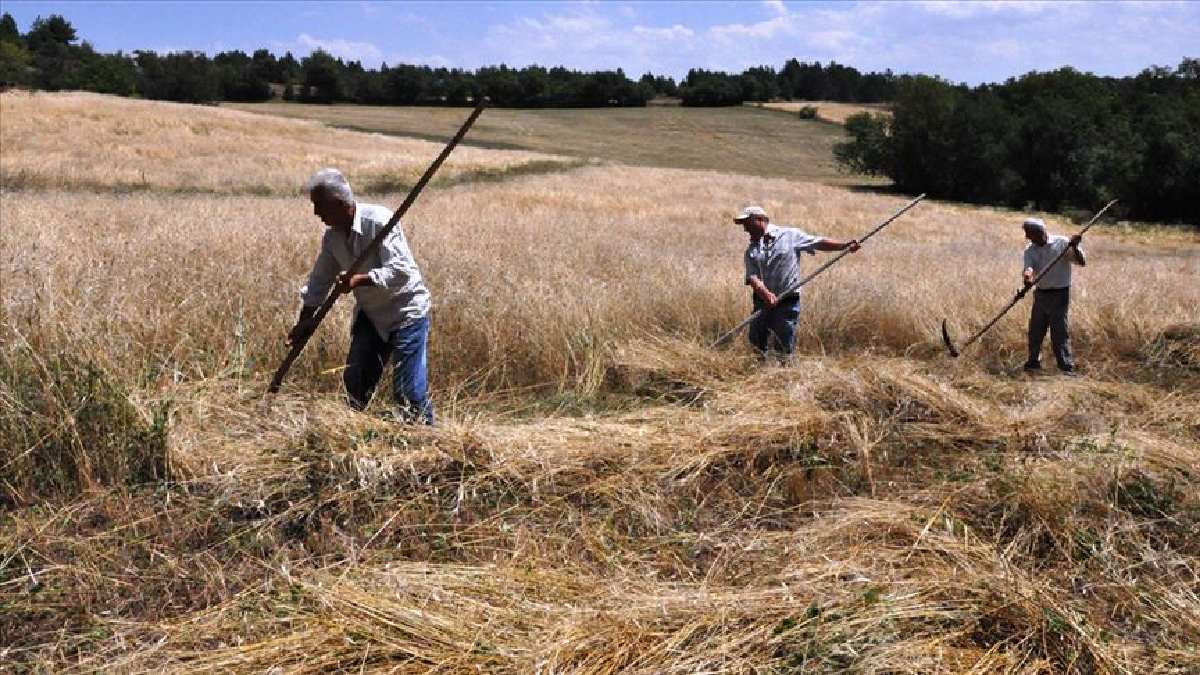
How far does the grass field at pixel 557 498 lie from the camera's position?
275 cm

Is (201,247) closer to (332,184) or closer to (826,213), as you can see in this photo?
(332,184)

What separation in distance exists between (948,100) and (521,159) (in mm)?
28119

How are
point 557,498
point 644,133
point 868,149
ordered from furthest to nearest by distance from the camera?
point 644,133 < point 868,149 < point 557,498

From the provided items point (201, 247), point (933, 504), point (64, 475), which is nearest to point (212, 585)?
point (64, 475)

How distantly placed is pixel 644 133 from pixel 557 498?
5459 cm

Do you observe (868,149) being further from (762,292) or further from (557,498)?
(557,498)

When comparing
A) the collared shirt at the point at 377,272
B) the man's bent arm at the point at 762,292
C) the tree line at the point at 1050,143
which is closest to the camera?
the collared shirt at the point at 377,272

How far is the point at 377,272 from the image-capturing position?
156 inches

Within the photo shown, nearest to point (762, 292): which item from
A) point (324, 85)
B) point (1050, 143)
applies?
point (1050, 143)

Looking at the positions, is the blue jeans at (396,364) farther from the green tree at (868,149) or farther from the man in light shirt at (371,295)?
the green tree at (868,149)

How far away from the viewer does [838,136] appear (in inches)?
2458

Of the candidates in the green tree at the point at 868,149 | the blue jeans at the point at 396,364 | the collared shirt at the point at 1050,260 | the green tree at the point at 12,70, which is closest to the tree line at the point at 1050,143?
the green tree at the point at 868,149

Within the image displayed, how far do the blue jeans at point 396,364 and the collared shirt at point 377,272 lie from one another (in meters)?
0.06

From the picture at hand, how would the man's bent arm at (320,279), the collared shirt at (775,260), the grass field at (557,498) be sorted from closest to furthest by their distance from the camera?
the grass field at (557,498) → the man's bent arm at (320,279) → the collared shirt at (775,260)
